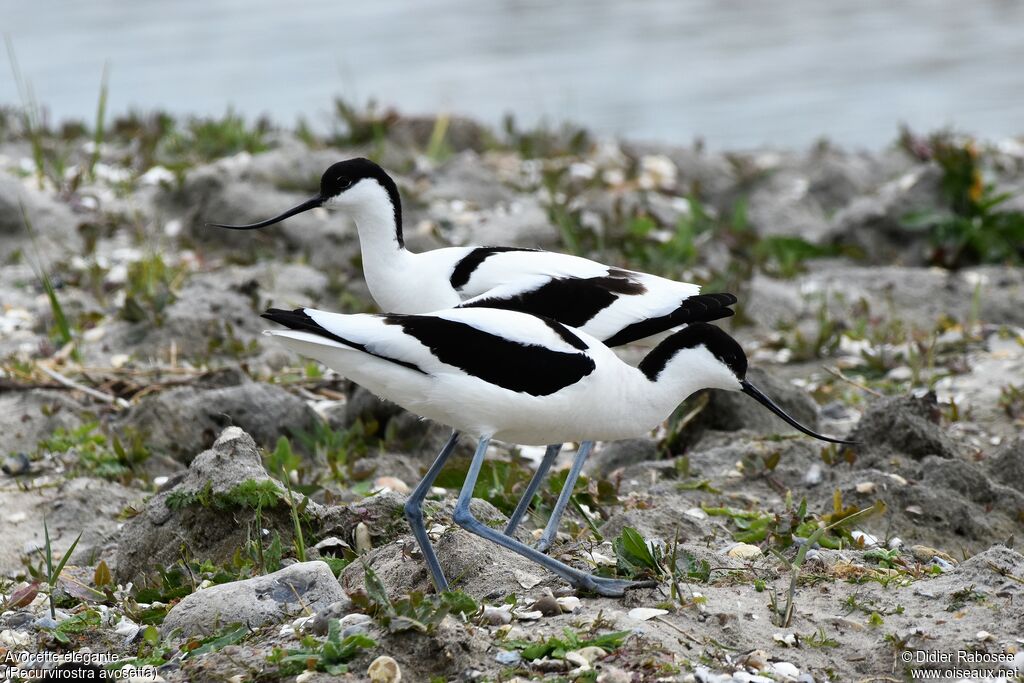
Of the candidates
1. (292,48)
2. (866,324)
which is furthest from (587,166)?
(292,48)

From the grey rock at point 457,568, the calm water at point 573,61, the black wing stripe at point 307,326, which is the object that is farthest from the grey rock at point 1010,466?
the calm water at point 573,61

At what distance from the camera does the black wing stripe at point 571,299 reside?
389 cm

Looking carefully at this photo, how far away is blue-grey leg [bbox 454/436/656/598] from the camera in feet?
10.3

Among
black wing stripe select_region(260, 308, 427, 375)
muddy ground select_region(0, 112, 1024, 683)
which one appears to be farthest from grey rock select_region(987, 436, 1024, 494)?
black wing stripe select_region(260, 308, 427, 375)

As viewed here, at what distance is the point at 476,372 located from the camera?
10.8 ft

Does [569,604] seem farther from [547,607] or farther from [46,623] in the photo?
[46,623]

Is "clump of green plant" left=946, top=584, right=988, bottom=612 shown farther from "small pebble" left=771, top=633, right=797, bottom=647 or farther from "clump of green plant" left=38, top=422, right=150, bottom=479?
"clump of green plant" left=38, top=422, right=150, bottom=479

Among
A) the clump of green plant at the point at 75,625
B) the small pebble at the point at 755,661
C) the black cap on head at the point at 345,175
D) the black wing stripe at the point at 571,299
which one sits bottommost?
the clump of green plant at the point at 75,625

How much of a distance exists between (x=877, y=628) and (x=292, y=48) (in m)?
12.8

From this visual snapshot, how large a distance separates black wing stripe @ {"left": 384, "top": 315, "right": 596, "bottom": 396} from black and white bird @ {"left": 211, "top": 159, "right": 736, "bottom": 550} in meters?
0.52

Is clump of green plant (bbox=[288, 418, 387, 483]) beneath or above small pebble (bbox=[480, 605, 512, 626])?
beneath

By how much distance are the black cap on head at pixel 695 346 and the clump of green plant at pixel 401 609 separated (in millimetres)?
958

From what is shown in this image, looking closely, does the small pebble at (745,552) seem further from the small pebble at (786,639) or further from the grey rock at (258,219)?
the grey rock at (258,219)

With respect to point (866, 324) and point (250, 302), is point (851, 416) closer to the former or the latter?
point (866, 324)
